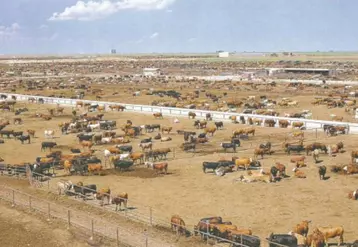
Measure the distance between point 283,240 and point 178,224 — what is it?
4.61m

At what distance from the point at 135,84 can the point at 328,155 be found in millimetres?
75283

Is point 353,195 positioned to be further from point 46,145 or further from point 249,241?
point 46,145

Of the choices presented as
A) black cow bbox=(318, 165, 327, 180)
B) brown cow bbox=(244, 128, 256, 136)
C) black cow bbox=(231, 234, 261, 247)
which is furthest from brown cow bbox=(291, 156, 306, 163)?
black cow bbox=(231, 234, 261, 247)

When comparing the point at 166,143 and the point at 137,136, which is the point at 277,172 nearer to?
the point at 166,143

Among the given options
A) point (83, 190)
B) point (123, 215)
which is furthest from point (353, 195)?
point (83, 190)

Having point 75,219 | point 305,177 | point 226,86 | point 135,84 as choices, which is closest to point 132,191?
point 75,219

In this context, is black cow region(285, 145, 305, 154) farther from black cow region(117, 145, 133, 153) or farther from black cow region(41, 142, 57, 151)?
black cow region(41, 142, 57, 151)

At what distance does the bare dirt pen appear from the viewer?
22.8 m

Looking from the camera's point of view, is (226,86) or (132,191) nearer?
(132,191)

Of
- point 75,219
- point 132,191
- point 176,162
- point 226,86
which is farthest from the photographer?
point 226,86

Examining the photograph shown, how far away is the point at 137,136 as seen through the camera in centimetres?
4528

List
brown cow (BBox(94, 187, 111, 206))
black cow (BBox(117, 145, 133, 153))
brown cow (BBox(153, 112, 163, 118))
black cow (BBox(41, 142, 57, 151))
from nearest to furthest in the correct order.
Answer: brown cow (BBox(94, 187, 111, 206)), black cow (BBox(117, 145, 133, 153)), black cow (BBox(41, 142, 57, 151)), brown cow (BBox(153, 112, 163, 118))

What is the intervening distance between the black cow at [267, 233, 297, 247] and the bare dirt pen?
176 cm

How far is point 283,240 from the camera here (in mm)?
18844
